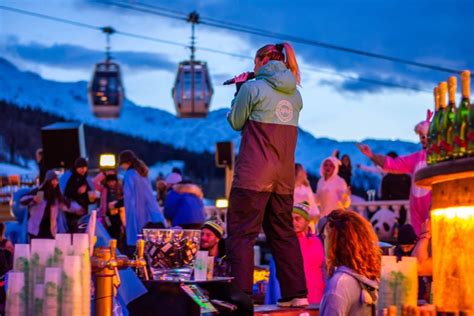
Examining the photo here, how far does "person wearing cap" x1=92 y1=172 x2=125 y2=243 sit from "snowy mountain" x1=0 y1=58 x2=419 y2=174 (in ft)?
71.5

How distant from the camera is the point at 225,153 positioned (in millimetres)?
21281

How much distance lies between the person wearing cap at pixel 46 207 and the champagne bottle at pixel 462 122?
29.1 feet

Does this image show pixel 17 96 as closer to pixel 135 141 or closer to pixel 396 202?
pixel 135 141

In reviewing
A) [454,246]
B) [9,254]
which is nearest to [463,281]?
[454,246]

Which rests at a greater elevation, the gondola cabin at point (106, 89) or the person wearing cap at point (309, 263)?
the gondola cabin at point (106, 89)

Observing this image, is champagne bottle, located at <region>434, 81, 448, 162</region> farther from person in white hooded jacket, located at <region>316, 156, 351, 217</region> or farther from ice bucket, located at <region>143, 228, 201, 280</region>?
person in white hooded jacket, located at <region>316, 156, 351, 217</region>

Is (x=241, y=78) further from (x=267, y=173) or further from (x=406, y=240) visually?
(x=406, y=240)

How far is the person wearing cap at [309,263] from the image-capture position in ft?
23.7

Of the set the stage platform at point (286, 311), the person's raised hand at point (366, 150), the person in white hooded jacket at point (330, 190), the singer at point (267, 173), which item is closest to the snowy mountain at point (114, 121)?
the person in white hooded jacket at point (330, 190)

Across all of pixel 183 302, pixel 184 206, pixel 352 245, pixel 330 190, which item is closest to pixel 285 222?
pixel 352 245

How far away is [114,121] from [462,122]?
37382 millimetres

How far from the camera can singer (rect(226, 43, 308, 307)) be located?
5.74 m

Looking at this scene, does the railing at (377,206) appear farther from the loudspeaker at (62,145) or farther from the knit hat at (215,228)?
the knit hat at (215,228)

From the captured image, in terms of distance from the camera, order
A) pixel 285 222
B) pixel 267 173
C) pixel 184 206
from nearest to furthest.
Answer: pixel 267 173, pixel 285 222, pixel 184 206
